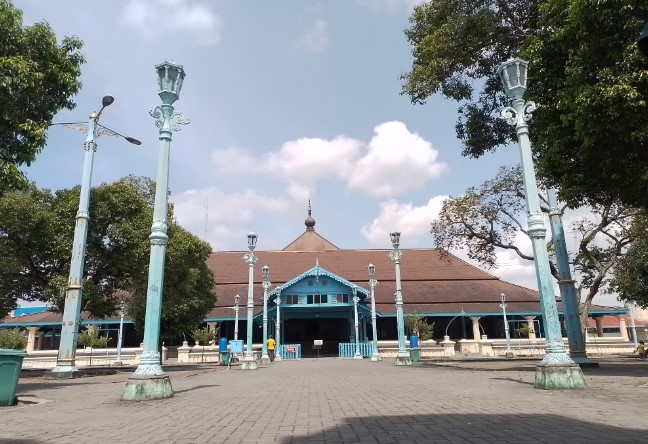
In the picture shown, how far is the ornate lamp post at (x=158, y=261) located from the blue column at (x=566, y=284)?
37.8 ft

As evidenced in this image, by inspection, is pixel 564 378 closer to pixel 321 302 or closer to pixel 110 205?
pixel 110 205

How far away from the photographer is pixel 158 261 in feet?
31.0

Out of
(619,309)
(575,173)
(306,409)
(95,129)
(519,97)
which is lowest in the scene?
(306,409)

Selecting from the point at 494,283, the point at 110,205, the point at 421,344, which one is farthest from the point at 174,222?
the point at 494,283

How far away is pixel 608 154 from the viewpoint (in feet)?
36.5

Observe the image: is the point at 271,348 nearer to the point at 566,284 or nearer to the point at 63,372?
the point at 63,372

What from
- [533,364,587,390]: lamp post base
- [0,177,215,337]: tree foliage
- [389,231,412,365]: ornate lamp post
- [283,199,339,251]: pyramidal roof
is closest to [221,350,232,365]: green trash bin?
[0,177,215,337]: tree foliage

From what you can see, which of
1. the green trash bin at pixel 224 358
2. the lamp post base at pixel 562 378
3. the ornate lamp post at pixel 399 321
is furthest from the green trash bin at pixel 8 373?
the green trash bin at pixel 224 358

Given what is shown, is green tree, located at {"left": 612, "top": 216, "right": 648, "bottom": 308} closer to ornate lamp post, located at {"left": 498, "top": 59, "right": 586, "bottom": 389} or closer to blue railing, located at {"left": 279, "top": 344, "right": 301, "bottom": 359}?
ornate lamp post, located at {"left": 498, "top": 59, "right": 586, "bottom": 389}

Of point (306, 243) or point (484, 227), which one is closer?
point (484, 227)

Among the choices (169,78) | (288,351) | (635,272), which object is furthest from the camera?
(288,351)

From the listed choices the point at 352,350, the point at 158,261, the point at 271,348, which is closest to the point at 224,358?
the point at 271,348

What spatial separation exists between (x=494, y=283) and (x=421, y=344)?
11.7 meters

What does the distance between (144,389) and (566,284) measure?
1301 cm
